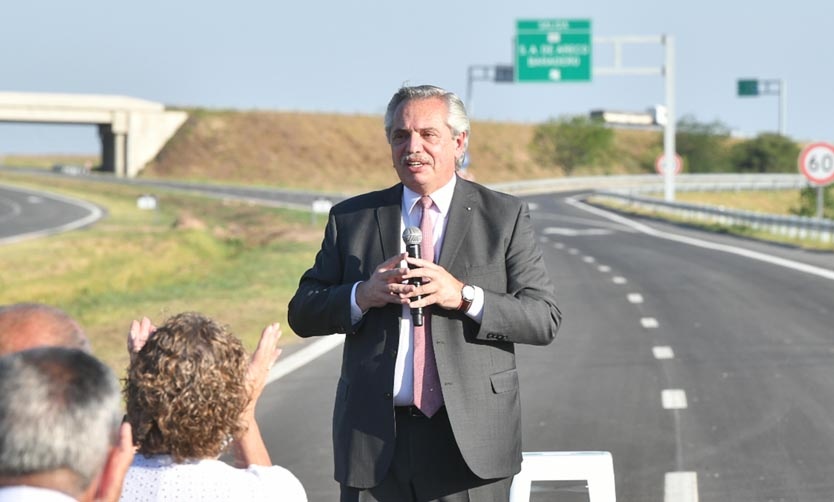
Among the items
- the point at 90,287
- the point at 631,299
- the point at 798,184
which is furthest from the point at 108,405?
the point at 798,184

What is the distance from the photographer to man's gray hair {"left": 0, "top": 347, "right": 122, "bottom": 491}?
271 centimetres

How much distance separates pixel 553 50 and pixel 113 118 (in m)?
55.1

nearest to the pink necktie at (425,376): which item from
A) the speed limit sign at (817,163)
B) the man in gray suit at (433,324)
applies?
the man in gray suit at (433,324)

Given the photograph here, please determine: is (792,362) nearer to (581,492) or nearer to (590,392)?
(590,392)

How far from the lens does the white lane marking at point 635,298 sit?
837 inches

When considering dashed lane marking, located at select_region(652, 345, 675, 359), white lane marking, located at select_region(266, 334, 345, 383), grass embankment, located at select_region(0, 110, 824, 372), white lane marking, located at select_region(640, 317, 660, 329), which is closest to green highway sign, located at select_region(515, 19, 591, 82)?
grass embankment, located at select_region(0, 110, 824, 372)

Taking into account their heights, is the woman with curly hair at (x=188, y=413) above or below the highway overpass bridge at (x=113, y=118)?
below

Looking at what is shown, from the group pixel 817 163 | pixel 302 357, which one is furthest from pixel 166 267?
pixel 302 357

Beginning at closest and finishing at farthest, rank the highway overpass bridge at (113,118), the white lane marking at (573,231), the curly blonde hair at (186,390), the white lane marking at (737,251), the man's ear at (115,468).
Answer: the man's ear at (115,468)
the curly blonde hair at (186,390)
the white lane marking at (737,251)
the white lane marking at (573,231)
the highway overpass bridge at (113,118)

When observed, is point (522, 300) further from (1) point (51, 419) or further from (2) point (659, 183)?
(2) point (659, 183)

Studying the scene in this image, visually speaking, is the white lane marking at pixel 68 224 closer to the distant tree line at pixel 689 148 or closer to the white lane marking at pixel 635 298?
the white lane marking at pixel 635 298

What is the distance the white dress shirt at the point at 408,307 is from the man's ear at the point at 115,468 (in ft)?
5.67

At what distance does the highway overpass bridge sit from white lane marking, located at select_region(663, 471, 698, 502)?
316 feet

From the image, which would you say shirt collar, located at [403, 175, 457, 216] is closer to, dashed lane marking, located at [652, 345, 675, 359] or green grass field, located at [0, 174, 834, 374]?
green grass field, located at [0, 174, 834, 374]
